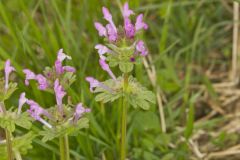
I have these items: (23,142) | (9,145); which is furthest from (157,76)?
(9,145)

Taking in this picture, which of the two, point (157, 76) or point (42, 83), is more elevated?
point (157, 76)

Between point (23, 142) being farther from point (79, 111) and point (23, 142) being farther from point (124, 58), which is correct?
point (124, 58)

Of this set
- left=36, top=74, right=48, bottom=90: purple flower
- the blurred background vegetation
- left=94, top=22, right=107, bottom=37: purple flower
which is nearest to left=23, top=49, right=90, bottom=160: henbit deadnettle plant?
left=36, top=74, right=48, bottom=90: purple flower

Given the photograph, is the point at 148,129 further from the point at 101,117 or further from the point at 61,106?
the point at 61,106

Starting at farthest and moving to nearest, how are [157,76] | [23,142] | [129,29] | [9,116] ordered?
1. [157,76]
2. [23,142]
3. [9,116]
4. [129,29]

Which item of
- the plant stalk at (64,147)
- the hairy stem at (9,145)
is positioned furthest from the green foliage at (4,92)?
the plant stalk at (64,147)

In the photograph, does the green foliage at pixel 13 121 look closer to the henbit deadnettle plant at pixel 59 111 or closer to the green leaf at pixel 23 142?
the henbit deadnettle plant at pixel 59 111

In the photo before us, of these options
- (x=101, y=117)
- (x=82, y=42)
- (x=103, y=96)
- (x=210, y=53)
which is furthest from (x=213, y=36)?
(x=103, y=96)

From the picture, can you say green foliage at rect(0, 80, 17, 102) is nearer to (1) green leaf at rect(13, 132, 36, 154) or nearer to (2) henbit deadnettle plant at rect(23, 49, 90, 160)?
(2) henbit deadnettle plant at rect(23, 49, 90, 160)
